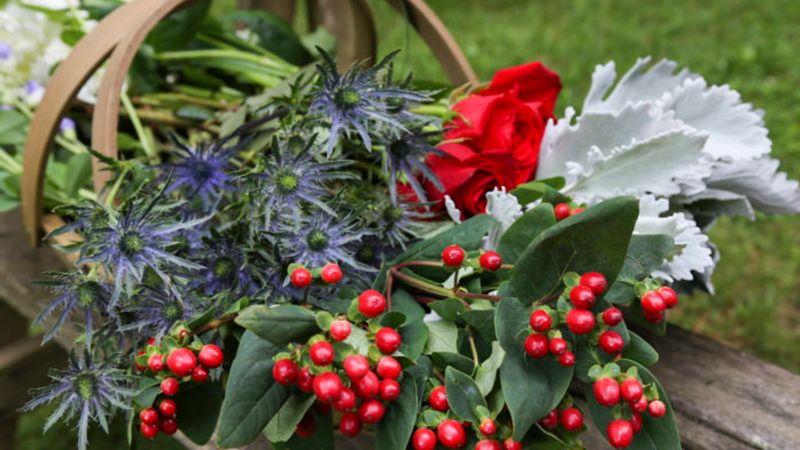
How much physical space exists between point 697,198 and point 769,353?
41.8 inches

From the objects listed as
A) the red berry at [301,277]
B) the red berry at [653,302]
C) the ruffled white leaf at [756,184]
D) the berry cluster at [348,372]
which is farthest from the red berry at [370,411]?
the ruffled white leaf at [756,184]

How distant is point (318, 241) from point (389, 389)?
0.16m

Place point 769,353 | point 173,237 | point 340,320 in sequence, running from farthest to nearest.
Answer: point 769,353
point 173,237
point 340,320

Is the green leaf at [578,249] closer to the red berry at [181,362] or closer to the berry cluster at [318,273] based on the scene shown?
the berry cluster at [318,273]

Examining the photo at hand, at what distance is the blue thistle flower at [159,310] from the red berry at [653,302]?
363 millimetres

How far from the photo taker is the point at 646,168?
747 millimetres

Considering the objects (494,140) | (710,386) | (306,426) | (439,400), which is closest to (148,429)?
(306,426)

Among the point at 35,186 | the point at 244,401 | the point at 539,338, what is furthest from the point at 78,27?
the point at 539,338

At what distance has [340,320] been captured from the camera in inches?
20.4

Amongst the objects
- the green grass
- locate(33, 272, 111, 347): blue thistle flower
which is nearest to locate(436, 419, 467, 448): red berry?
locate(33, 272, 111, 347): blue thistle flower

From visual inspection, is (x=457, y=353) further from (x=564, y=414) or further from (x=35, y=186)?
(x=35, y=186)

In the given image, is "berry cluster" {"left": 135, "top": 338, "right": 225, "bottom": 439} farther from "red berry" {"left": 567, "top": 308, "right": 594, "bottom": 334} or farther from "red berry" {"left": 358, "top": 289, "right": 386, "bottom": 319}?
"red berry" {"left": 567, "top": 308, "right": 594, "bottom": 334}

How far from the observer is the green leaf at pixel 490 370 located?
1.85 ft

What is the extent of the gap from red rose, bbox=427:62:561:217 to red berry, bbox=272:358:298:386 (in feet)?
1.03
